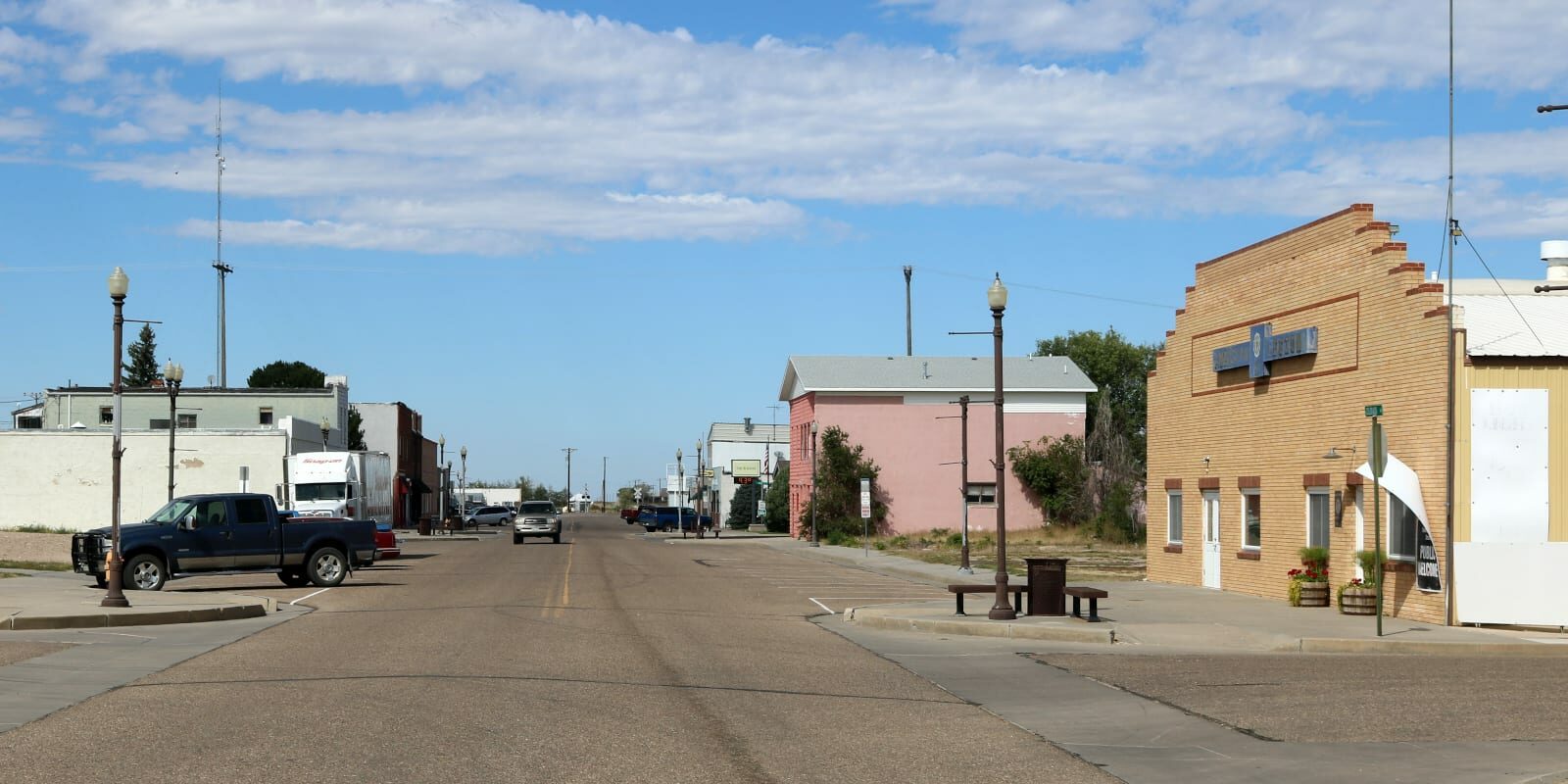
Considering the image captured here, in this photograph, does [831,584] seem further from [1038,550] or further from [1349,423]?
[1038,550]

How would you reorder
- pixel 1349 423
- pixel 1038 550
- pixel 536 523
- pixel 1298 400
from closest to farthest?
pixel 1349 423
pixel 1298 400
pixel 1038 550
pixel 536 523

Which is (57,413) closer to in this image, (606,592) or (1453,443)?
(606,592)

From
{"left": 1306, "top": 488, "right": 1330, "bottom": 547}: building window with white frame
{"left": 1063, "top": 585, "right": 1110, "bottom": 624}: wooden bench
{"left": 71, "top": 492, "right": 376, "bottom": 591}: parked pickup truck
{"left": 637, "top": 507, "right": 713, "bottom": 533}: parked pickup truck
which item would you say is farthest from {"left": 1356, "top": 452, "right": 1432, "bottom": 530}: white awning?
{"left": 637, "top": 507, "right": 713, "bottom": 533}: parked pickup truck

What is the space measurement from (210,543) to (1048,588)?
15.7m

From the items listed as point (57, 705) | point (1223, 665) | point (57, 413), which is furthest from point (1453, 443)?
point (57, 413)

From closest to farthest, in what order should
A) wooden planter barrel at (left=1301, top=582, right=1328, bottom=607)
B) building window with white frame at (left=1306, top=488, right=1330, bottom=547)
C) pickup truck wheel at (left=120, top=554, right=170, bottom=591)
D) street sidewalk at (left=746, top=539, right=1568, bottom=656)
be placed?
street sidewalk at (left=746, top=539, right=1568, bottom=656)
wooden planter barrel at (left=1301, top=582, right=1328, bottom=607)
building window with white frame at (left=1306, top=488, right=1330, bottom=547)
pickup truck wheel at (left=120, top=554, right=170, bottom=591)

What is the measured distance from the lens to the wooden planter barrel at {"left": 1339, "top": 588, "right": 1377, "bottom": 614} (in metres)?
24.5

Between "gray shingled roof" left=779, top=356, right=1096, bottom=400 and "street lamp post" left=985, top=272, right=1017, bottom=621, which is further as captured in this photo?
"gray shingled roof" left=779, top=356, right=1096, bottom=400

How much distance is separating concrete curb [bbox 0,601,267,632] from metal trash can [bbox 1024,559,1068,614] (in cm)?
1175

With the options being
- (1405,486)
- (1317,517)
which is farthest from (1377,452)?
(1317,517)

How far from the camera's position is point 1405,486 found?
23312 mm

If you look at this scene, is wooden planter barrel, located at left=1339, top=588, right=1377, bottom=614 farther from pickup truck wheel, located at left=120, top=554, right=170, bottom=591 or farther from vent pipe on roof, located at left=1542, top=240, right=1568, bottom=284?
pickup truck wheel, located at left=120, top=554, right=170, bottom=591

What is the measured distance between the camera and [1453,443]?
75.3ft

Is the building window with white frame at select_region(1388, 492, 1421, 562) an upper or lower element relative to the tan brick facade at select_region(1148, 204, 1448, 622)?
lower
